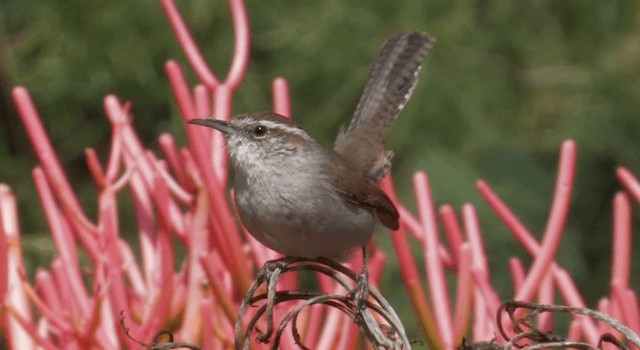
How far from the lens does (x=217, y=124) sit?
153cm

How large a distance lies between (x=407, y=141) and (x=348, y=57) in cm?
29

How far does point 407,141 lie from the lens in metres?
3.56

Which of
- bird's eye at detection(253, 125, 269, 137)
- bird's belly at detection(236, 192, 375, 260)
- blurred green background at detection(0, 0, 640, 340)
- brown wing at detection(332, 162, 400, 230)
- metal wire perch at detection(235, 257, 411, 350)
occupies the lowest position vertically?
metal wire perch at detection(235, 257, 411, 350)

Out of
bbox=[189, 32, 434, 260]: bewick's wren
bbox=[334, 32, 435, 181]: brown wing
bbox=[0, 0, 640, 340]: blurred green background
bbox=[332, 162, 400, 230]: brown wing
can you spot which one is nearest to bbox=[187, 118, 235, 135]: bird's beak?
bbox=[189, 32, 434, 260]: bewick's wren

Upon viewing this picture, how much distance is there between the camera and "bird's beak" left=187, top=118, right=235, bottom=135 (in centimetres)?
147

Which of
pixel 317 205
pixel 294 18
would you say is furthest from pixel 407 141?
pixel 317 205

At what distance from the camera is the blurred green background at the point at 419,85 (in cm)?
357

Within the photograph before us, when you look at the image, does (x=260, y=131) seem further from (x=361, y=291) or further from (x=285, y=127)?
(x=361, y=291)

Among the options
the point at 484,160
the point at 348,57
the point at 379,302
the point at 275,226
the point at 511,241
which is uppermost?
the point at 348,57

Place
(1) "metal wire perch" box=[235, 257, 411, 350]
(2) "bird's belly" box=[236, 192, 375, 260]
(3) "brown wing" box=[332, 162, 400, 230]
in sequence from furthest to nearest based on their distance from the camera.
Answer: (3) "brown wing" box=[332, 162, 400, 230], (2) "bird's belly" box=[236, 192, 375, 260], (1) "metal wire perch" box=[235, 257, 411, 350]

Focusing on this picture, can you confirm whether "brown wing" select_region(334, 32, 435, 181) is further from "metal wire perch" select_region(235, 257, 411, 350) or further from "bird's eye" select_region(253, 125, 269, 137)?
"metal wire perch" select_region(235, 257, 411, 350)

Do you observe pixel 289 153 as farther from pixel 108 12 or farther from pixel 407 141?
pixel 108 12

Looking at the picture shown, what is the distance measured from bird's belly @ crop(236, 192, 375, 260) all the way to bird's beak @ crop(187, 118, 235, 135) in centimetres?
8

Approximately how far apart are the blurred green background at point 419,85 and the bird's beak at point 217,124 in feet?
6.03
